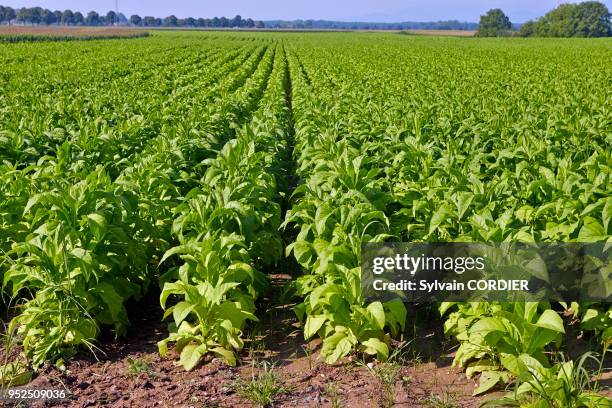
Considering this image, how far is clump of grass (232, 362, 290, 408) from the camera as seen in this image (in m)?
3.88

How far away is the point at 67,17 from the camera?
19500 centimetres

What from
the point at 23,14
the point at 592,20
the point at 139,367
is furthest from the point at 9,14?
the point at 139,367

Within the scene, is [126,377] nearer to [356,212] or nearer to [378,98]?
[356,212]

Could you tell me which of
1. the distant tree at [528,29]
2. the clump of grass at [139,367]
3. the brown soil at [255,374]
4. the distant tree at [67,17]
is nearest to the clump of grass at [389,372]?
the brown soil at [255,374]

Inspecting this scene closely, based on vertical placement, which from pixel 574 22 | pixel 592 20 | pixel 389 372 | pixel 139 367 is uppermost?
pixel 592 20

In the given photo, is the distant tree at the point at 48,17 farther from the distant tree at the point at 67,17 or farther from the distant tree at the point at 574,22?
the distant tree at the point at 574,22

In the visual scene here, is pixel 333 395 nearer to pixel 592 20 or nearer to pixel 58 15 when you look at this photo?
pixel 592 20

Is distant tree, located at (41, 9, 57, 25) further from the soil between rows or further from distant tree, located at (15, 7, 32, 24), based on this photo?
the soil between rows

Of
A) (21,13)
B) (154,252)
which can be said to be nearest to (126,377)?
(154,252)

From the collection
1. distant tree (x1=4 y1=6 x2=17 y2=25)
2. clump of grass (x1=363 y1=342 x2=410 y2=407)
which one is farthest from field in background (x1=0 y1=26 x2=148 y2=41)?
distant tree (x1=4 y1=6 x2=17 y2=25)

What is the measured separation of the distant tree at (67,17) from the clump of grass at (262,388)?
213 metres

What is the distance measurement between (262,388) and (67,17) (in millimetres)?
214613

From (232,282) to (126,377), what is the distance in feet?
3.23

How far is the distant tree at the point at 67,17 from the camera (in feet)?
634
